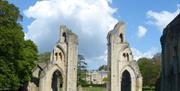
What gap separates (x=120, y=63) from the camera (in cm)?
5022

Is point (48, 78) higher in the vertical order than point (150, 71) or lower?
lower

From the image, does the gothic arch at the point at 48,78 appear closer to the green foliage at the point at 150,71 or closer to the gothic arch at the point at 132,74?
the gothic arch at the point at 132,74

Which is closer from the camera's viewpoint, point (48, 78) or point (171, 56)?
point (171, 56)

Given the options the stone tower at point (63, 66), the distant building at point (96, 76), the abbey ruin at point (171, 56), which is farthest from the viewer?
the distant building at point (96, 76)

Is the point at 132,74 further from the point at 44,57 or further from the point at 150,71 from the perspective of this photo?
the point at 44,57

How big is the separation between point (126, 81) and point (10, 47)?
14068mm

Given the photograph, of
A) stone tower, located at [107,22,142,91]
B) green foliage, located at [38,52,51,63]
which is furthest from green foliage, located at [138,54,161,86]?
stone tower, located at [107,22,142,91]

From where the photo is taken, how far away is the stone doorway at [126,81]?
50.9 m

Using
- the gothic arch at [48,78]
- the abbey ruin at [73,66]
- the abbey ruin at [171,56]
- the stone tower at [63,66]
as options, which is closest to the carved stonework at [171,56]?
the abbey ruin at [171,56]

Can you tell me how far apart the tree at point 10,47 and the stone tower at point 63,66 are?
2.30m

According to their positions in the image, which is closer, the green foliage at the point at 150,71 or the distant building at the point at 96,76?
the green foliage at the point at 150,71

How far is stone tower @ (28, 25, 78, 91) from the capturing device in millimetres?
49281

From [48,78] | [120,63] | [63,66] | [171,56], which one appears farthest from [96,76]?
[171,56]

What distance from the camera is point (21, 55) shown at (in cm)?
4819
